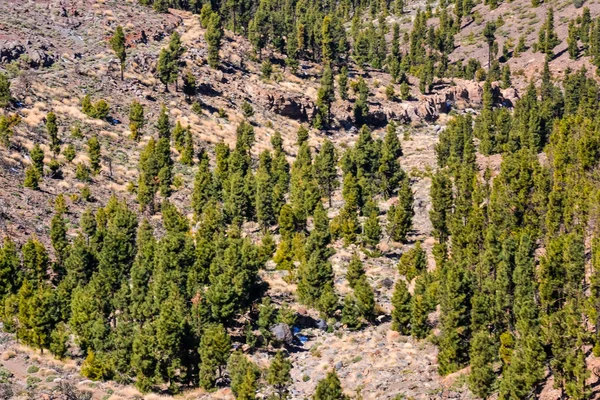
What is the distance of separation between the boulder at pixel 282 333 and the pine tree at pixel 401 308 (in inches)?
561

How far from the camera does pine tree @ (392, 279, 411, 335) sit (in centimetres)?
8894

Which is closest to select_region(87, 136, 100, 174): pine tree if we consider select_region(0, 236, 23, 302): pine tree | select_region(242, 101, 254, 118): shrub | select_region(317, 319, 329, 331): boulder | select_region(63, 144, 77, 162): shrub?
select_region(63, 144, 77, 162): shrub

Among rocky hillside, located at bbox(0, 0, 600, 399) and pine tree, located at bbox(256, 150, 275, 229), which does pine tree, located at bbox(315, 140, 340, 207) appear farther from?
pine tree, located at bbox(256, 150, 275, 229)

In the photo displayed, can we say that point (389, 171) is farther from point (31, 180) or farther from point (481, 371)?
point (481, 371)

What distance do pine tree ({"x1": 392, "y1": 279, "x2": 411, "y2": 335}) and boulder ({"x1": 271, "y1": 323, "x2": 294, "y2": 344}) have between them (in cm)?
1424

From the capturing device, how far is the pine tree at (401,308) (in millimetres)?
88938

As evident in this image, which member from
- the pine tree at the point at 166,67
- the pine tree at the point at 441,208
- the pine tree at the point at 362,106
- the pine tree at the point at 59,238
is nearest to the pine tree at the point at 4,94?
the pine tree at the point at 166,67

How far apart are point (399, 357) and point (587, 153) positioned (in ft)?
163

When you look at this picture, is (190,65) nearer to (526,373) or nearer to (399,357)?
(399,357)

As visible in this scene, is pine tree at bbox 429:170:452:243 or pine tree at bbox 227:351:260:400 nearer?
pine tree at bbox 227:351:260:400

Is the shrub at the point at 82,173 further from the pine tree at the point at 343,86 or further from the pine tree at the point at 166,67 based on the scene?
the pine tree at the point at 343,86

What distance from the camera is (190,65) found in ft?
596

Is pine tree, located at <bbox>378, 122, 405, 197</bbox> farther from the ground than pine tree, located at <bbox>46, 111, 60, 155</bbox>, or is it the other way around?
pine tree, located at <bbox>46, 111, 60, 155</bbox>

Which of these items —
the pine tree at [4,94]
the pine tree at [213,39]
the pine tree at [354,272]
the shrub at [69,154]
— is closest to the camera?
the pine tree at [354,272]
